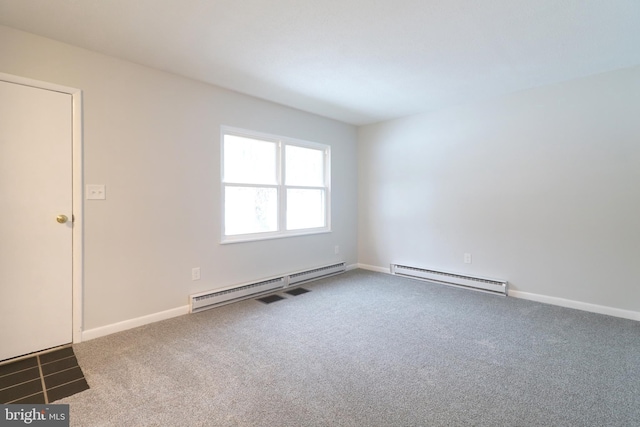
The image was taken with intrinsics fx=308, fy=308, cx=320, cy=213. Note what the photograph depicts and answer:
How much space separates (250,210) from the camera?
151 inches

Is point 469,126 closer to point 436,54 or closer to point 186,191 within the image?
point 436,54

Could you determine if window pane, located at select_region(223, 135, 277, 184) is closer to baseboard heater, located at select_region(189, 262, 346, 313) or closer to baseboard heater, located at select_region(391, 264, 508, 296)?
baseboard heater, located at select_region(189, 262, 346, 313)

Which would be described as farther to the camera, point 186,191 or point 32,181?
point 186,191

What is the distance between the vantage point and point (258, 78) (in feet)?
10.4

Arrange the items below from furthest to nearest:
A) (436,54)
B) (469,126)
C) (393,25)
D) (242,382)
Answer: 1. (469,126)
2. (436,54)
3. (393,25)
4. (242,382)

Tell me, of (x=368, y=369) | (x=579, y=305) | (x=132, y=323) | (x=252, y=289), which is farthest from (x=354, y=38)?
(x=579, y=305)

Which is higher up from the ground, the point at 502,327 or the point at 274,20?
the point at 274,20

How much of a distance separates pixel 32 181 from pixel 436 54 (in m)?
3.39

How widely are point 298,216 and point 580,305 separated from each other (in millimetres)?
3392

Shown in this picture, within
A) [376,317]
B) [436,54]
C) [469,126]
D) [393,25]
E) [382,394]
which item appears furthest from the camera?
[469,126]

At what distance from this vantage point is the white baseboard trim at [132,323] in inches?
102

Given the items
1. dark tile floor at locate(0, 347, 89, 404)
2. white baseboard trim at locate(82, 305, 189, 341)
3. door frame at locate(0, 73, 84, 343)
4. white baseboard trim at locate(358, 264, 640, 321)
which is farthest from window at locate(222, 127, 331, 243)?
white baseboard trim at locate(358, 264, 640, 321)

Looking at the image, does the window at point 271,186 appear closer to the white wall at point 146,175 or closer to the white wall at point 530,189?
the white wall at point 146,175

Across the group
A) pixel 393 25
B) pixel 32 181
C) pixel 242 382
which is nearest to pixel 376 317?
pixel 242 382
